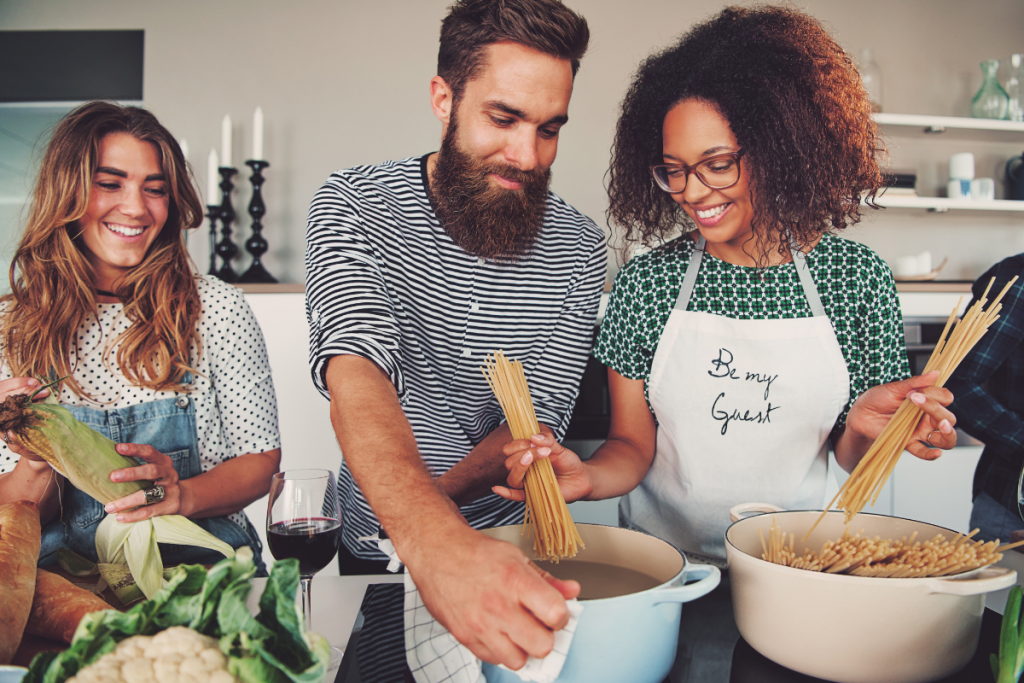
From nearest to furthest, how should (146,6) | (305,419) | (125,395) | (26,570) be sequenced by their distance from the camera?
(26,570)
(125,395)
(305,419)
(146,6)

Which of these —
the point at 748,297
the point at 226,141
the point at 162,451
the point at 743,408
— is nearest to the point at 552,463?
the point at 743,408

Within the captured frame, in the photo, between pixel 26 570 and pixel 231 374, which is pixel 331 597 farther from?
pixel 231 374

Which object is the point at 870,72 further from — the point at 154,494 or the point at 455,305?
the point at 154,494

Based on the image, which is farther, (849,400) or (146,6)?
(146,6)

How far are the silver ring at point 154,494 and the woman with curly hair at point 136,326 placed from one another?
27 centimetres

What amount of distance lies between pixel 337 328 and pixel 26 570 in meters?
0.42

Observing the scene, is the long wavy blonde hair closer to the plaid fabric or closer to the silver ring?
the silver ring

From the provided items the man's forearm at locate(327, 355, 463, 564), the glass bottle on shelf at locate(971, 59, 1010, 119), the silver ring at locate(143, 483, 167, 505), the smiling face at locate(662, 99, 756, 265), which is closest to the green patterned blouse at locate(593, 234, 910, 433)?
the smiling face at locate(662, 99, 756, 265)

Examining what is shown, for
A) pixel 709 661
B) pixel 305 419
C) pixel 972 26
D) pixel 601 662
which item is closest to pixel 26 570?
pixel 601 662

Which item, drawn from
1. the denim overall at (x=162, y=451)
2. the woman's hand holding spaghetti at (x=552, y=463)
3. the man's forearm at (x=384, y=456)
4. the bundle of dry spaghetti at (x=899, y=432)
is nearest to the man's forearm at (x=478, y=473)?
the woman's hand holding spaghetti at (x=552, y=463)

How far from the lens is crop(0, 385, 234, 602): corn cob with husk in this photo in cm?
75

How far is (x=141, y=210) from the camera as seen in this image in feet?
4.32

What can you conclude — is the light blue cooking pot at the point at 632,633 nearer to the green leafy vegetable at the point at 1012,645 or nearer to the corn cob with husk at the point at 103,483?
the green leafy vegetable at the point at 1012,645

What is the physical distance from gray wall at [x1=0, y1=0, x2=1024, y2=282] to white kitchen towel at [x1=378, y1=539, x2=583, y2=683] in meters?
2.38
